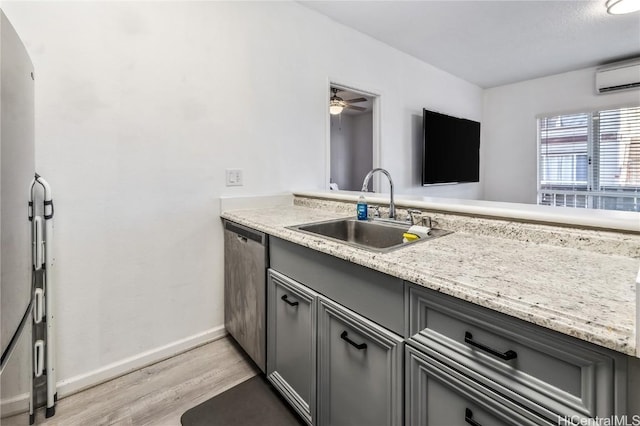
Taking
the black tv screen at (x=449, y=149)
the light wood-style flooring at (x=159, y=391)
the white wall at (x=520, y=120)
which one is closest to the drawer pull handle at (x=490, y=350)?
the light wood-style flooring at (x=159, y=391)

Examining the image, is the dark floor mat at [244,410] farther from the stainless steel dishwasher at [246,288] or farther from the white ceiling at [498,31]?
the white ceiling at [498,31]

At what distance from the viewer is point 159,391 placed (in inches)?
63.6

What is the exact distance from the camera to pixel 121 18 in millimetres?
1669

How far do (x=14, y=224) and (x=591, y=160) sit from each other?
18.5 ft

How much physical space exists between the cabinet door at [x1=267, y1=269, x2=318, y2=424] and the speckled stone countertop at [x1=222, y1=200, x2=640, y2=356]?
254 millimetres

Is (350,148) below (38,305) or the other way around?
the other way around

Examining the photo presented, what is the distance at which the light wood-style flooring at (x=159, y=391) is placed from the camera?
Result: 143 centimetres

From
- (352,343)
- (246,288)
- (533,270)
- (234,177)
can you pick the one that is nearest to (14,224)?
(246,288)

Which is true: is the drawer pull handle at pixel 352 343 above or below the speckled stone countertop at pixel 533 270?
below

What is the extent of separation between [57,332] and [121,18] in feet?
5.52

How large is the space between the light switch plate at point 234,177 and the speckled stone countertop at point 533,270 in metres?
0.83

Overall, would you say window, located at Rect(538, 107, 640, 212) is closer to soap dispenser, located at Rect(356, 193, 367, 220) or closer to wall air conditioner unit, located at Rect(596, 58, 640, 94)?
wall air conditioner unit, located at Rect(596, 58, 640, 94)

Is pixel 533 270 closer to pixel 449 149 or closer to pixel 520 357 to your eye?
pixel 520 357

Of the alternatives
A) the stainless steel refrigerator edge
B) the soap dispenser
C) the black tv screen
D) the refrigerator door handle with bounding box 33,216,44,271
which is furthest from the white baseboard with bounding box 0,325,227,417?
the black tv screen
